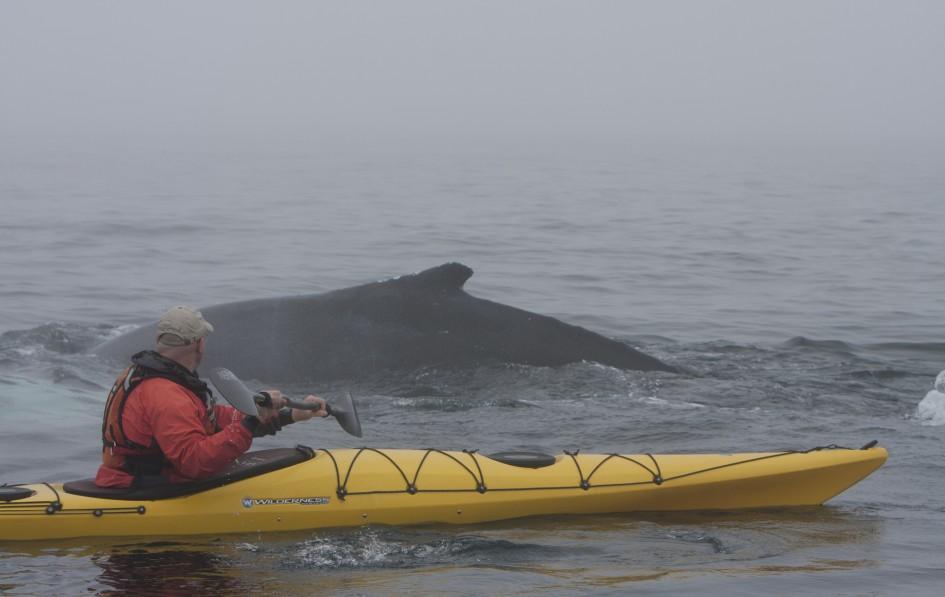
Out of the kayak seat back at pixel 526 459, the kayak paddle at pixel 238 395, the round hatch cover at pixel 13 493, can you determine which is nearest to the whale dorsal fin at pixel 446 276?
the kayak seat back at pixel 526 459

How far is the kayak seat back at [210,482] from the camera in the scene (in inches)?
261

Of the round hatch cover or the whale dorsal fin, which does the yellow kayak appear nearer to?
the round hatch cover

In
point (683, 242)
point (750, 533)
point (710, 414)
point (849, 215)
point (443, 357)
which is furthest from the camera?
point (849, 215)

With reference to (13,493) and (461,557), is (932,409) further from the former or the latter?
(13,493)

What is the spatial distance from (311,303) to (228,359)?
78 centimetres

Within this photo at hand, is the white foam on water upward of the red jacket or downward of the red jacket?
downward

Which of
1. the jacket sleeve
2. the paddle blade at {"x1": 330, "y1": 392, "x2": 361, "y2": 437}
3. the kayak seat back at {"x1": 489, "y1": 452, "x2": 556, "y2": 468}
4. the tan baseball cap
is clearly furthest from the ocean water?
the tan baseball cap

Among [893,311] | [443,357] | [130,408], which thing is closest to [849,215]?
[893,311]

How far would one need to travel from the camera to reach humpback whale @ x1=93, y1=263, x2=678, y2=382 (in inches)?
405

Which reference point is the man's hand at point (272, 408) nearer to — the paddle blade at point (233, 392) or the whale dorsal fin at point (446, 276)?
the paddle blade at point (233, 392)

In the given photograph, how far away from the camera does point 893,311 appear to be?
16078mm

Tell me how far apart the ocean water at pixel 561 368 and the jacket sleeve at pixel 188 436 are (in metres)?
0.50

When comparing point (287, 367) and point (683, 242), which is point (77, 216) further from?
point (287, 367)

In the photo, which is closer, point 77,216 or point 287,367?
point 287,367
